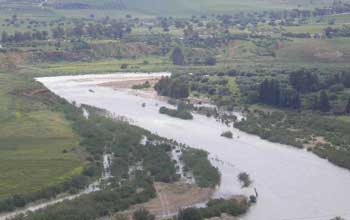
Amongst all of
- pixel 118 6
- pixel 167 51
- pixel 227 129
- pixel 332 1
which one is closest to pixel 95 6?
pixel 118 6

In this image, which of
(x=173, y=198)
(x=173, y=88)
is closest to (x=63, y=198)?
(x=173, y=198)

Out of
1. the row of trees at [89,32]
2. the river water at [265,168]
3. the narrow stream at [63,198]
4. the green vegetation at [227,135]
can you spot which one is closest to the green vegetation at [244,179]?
the river water at [265,168]

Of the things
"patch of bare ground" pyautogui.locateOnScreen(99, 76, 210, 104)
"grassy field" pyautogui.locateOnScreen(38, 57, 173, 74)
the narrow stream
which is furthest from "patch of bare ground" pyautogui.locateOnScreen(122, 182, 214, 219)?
"grassy field" pyautogui.locateOnScreen(38, 57, 173, 74)

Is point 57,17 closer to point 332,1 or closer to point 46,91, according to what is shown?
point 332,1

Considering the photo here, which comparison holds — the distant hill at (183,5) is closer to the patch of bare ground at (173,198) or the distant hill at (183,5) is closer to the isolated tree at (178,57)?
the isolated tree at (178,57)

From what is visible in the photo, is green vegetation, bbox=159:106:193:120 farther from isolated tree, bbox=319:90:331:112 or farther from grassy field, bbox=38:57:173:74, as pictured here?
grassy field, bbox=38:57:173:74

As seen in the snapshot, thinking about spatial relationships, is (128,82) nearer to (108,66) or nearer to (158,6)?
(108,66)
